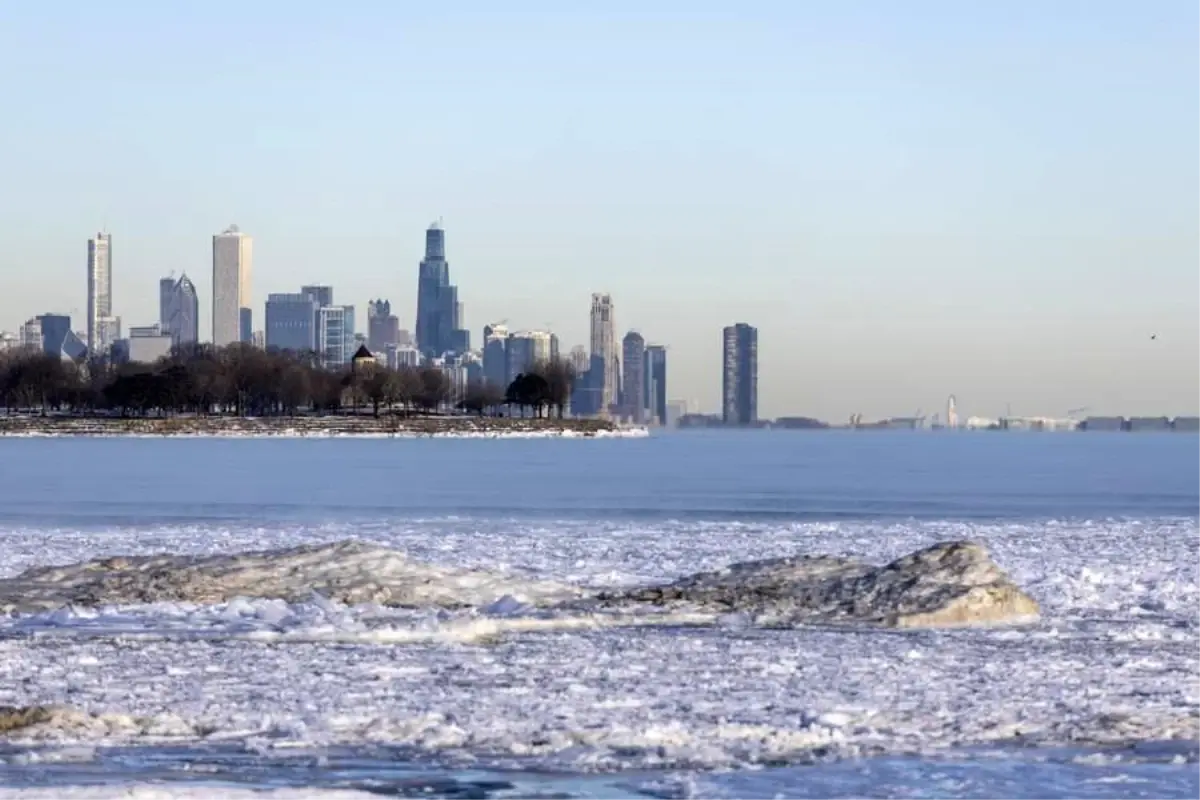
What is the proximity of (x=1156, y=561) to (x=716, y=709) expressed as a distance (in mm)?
16870

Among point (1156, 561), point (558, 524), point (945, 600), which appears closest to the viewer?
point (945, 600)

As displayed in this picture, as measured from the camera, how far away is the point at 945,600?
21234 millimetres

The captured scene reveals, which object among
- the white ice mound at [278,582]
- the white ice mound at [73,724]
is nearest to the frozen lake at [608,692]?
the white ice mound at [73,724]

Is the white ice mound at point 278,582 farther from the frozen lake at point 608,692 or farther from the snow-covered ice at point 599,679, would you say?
the frozen lake at point 608,692

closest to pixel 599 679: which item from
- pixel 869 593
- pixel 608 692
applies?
pixel 608 692

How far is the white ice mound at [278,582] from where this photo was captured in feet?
73.3

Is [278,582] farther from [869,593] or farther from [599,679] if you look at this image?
[599,679]

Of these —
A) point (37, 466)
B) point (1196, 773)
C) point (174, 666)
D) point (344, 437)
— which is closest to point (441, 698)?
point (174, 666)

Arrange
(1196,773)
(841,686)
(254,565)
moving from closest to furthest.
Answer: (1196,773), (841,686), (254,565)

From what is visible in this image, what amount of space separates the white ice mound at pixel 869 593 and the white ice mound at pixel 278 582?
1797 mm

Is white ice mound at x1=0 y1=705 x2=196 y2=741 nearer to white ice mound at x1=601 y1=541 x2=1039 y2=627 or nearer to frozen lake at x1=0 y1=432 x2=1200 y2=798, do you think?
frozen lake at x1=0 y1=432 x2=1200 y2=798

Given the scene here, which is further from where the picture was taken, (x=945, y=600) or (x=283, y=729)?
(x=945, y=600)

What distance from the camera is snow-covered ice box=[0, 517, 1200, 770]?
13508 mm

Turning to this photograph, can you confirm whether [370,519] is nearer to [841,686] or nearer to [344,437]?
[841,686]
